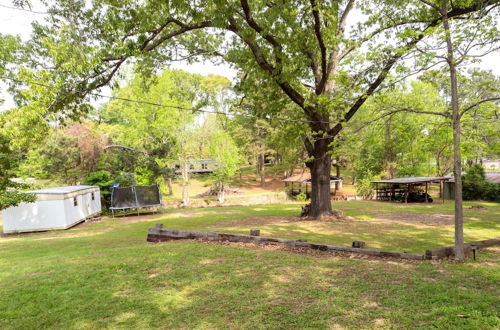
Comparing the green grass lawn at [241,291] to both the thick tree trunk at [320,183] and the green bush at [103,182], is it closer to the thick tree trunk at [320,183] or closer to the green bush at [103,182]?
the thick tree trunk at [320,183]

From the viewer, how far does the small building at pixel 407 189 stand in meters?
23.2

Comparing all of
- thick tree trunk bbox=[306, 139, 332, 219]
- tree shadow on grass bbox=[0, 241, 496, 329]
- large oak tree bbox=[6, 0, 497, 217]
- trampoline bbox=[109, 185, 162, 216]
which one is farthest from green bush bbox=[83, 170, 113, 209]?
tree shadow on grass bbox=[0, 241, 496, 329]

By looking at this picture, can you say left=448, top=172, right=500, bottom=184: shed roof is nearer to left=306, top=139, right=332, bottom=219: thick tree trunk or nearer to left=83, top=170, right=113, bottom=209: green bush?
left=306, top=139, right=332, bottom=219: thick tree trunk

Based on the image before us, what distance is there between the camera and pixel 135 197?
21188mm

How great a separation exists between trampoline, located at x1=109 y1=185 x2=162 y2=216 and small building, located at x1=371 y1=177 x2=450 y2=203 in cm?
1776

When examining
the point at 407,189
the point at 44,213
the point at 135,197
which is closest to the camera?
the point at 44,213

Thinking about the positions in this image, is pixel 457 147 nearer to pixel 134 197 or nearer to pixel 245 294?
pixel 245 294

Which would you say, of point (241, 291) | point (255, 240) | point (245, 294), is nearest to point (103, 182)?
point (255, 240)

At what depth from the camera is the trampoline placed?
69.3 feet

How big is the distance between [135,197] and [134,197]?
5.6 inches

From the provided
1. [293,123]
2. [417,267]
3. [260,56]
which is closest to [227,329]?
[417,267]

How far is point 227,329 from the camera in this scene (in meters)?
3.83

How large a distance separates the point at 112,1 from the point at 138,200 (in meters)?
14.4

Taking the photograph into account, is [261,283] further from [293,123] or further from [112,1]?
[293,123]
